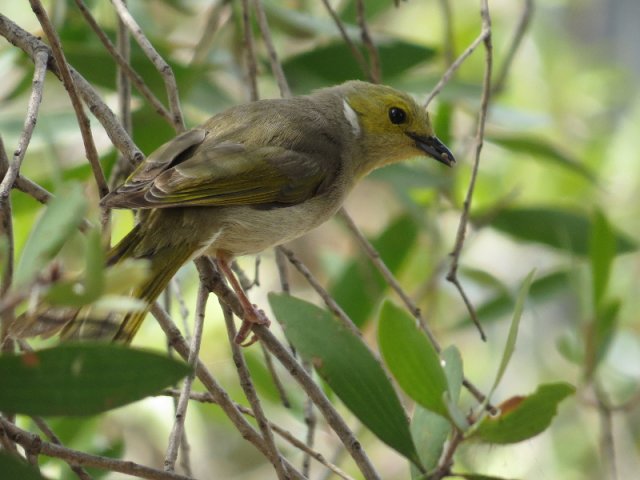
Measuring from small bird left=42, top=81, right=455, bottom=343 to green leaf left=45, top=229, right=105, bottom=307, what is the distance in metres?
1.02

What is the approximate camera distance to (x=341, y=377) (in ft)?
7.75

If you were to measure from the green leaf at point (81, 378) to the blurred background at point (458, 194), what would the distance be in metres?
0.41

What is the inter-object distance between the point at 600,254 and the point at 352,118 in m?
1.31

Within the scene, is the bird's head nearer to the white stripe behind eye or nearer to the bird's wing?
the white stripe behind eye

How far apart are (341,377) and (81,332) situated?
2.40 ft

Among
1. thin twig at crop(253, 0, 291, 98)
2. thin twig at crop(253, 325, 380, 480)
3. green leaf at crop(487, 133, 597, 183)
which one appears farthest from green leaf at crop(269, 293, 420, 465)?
green leaf at crop(487, 133, 597, 183)

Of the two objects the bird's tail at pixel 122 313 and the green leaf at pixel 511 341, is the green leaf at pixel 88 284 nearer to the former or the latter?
the bird's tail at pixel 122 313

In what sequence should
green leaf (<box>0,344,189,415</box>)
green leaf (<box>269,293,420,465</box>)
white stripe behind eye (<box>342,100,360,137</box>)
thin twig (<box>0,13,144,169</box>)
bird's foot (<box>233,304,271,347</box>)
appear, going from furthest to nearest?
1. white stripe behind eye (<box>342,100,360,137</box>)
2. bird's foot (<box>233,304,271,347</box>)
3. thin twig (<box>0,13,144,169</box>)
4. green leaf (<box>269,293,420,465</box>)
5. green leaf (<box>0,344,189,415</box>)

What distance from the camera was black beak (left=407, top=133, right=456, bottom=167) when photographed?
427 centimetres

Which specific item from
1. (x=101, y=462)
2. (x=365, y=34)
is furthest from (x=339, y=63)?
(x=101, y=462)

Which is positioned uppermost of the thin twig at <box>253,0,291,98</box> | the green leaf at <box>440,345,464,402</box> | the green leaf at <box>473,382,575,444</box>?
the thin twig at <box>253,0,291,98</box>

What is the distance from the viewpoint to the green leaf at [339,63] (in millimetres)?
4441

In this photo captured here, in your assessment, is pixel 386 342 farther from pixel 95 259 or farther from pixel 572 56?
pixel 572 56

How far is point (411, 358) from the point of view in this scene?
2164 mm
